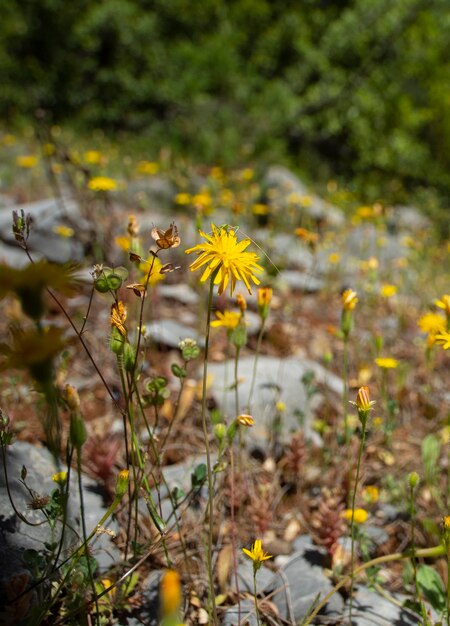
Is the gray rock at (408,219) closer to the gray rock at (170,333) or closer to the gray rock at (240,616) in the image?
the gray rock at (170,333)

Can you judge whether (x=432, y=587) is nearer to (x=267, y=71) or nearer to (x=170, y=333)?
(x=170, y=333)

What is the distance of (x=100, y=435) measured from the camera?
2.17 metres

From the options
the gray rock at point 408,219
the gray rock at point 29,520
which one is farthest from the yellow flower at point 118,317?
the gray rock at point 408,219

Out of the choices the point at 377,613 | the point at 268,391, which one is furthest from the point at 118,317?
the point at 268,391

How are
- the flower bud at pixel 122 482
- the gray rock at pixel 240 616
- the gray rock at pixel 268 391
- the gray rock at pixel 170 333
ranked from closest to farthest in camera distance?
the flower bud at pixel 122 482, the gray rock at pixel 240 616, the gray rock at pixel 268 391, the gray rock at pixel 170 333

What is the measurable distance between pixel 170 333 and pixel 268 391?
2.26 feet

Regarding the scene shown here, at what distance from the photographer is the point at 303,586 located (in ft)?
5.52

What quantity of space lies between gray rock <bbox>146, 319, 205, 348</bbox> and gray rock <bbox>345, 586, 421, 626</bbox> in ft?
4.71

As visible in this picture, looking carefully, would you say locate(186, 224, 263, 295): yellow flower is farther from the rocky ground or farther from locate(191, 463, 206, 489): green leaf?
locate(191, 463, 206, 489): green leaf

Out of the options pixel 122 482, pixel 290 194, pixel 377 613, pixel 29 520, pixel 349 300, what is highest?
pixel 290 194

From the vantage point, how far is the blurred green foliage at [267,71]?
25.8ft

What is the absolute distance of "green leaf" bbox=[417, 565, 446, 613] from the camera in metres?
1.59

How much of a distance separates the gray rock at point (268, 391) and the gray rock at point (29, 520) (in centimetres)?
73

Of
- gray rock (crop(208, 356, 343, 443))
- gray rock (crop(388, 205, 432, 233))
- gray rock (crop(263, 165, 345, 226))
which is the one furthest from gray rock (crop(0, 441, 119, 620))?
gray rock (crop(388, 205, 432, 233))
